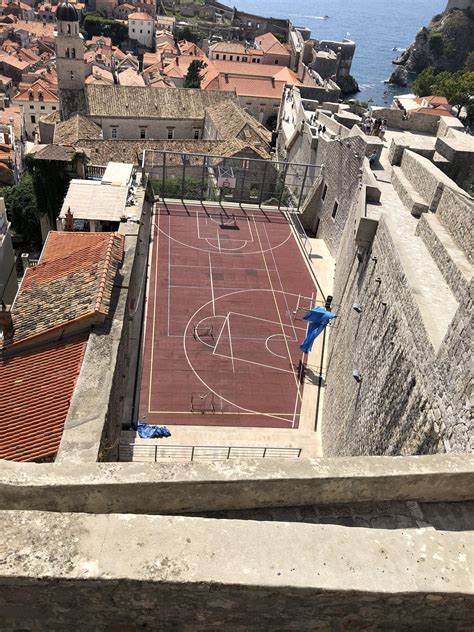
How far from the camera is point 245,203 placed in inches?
1057

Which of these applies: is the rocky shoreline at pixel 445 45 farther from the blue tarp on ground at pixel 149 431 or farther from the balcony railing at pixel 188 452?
the blue tarp on ground at pixel 149 431

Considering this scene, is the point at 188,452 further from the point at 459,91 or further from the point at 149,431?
the point at 459,91

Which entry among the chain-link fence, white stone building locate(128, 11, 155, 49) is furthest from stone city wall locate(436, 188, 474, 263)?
white stone building locate(128, 11, 155, 49)

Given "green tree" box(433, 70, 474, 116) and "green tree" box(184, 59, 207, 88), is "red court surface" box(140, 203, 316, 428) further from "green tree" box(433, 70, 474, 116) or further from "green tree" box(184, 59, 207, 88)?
"green tree" box(184, 59, 207, 88)

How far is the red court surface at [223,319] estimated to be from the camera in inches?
587

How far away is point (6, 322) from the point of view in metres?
11.0

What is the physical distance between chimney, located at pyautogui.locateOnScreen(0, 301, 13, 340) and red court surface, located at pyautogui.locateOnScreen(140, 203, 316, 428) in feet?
14.9

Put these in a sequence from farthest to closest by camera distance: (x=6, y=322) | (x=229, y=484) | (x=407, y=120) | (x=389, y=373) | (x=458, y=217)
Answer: (x=407, y=120)
(x=458, y=217)
(x=6, y=322)
(x=389, y=373)
(x=229, y=484)

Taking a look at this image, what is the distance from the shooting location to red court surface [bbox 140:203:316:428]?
1490 cm

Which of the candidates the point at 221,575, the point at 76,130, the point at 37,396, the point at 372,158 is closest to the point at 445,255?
the point at 37,396

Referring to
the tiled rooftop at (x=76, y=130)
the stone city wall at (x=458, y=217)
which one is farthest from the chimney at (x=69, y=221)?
the tiled rooftop at (x=76, y=130)

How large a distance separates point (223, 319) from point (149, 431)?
19.7 feet

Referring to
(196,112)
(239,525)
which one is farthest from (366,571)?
(196,112)

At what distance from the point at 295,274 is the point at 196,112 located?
34.2 m
